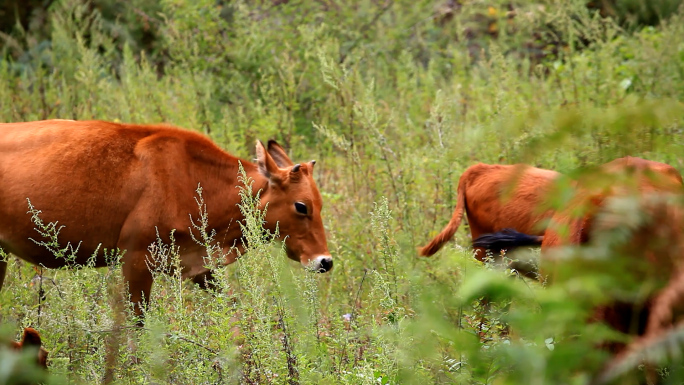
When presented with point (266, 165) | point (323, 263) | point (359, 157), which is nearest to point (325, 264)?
point (323, 263)

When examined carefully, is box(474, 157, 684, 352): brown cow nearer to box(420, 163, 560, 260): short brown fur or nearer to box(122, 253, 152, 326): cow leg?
box(420, 163, 560, 260): short brown fur

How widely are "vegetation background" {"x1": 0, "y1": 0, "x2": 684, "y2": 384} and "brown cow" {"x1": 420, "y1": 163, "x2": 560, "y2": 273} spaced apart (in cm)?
33

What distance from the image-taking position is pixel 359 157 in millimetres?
7395

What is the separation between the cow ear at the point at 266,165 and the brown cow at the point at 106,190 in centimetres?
40

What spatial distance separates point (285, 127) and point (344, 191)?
1517 mm

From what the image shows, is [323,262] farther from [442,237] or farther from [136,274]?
[136,274]

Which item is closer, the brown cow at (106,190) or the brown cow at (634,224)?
the brown cow at (634,224)

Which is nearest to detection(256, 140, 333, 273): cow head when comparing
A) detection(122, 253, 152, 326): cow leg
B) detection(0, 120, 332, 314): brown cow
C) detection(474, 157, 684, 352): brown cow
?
detection(0, 120, 332, 314): brown cow

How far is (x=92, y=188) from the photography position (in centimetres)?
504

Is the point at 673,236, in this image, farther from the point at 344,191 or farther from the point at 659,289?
the point at 344,191

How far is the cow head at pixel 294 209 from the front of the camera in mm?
5641

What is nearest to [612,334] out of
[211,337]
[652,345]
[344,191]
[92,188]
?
[652,345]

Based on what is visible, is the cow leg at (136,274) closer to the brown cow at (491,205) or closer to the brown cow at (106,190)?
the brown cow at (106,190)

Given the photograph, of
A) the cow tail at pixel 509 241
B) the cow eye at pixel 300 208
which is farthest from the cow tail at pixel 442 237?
the cow eye at pixel 300 208
